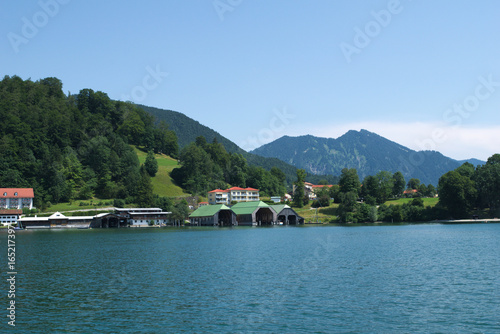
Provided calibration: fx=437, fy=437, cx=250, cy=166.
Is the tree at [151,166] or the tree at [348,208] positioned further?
the tree at [151,166]

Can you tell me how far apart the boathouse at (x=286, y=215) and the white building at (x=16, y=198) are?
6901cm

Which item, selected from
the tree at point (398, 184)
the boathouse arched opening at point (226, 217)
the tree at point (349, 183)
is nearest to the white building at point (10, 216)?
the boathouse arched opening at point (226, 217)

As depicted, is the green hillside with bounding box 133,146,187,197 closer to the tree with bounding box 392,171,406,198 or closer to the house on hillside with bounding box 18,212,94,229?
the house on hillside with bounding box 18,212,94,229

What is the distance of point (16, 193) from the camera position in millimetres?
120312

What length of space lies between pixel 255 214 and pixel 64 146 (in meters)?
76.0

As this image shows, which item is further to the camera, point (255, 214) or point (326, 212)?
point (326, 212)

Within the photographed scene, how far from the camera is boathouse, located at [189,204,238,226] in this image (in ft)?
415

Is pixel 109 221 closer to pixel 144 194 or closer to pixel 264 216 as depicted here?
pixel 144 194

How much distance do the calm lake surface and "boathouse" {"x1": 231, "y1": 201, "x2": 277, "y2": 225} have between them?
81.2m

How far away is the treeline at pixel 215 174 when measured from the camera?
16838cm

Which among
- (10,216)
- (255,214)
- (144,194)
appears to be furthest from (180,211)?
(10,216)

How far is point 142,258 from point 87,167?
112 m

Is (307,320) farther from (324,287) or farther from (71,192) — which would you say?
(71,192)

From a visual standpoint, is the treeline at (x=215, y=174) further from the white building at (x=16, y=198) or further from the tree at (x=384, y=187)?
the tree at (x=384, y=187)
